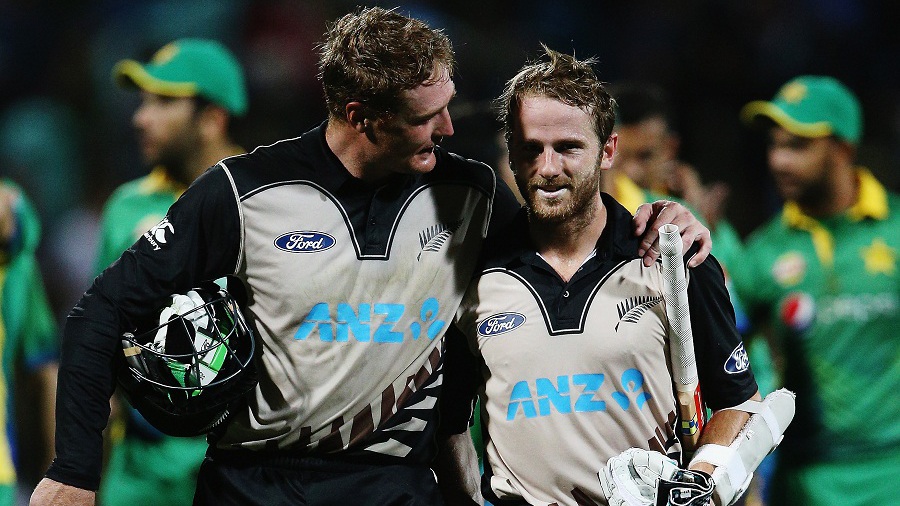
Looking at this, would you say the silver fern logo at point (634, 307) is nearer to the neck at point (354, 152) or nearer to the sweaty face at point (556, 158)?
the sweaty face at point (556, 158)

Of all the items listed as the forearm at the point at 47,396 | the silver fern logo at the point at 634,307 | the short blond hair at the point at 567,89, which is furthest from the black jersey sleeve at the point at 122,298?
the forearm at the point at 47,396

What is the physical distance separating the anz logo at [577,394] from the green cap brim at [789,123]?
357 cm

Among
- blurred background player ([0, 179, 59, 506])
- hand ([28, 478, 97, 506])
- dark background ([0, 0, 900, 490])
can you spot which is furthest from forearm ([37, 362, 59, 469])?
hand ([28, 478, 97, 506])

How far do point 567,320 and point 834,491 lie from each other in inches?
131

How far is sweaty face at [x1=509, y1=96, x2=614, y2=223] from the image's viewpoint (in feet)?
10.3

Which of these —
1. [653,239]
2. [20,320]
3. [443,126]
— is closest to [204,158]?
[20,320]

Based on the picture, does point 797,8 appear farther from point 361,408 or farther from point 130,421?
point 361,408

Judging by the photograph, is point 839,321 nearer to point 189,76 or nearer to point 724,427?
point 724,427

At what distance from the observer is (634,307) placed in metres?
3.11

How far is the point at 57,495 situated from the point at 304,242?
921 mm

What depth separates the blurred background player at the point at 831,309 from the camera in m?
5.78

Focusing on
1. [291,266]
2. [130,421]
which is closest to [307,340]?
[291,266]

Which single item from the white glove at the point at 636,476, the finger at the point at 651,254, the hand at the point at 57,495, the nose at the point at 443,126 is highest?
the nose at the point at 443,126

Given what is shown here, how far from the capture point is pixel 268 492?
3316 millimetres
